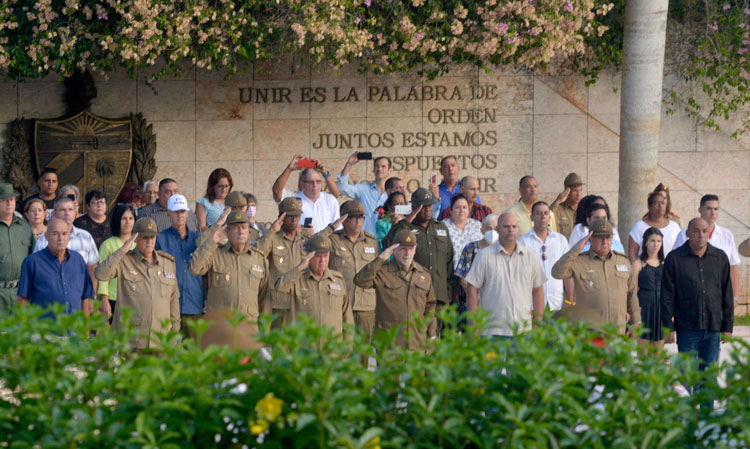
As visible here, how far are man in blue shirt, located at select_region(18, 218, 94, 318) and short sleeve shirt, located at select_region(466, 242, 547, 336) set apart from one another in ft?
11.5

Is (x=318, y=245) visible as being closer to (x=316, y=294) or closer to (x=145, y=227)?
(x=316, y=294)

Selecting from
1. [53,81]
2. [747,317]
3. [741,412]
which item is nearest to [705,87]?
[747,317]

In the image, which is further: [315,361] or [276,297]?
[276,297]

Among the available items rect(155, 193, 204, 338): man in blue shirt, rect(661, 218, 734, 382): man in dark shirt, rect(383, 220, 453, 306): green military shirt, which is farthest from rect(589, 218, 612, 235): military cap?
rect(155, 193, 204, 338): man in blue shirt

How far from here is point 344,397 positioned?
4.23m

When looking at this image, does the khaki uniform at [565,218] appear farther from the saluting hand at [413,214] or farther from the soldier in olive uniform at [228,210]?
the soldier in olive uniform at [228,210]

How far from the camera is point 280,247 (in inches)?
416

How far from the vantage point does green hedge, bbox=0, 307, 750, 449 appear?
13.9ft

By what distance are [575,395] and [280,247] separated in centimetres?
626

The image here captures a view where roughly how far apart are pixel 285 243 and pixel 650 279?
3.61m

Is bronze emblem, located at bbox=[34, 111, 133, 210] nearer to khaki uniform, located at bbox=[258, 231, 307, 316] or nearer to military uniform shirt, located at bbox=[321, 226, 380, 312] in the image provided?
khaki uniform, located at bbox=[258, 231, 307, 316]

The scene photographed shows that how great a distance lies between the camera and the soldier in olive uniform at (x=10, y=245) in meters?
10.4

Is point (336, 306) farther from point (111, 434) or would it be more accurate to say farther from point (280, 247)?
point (111, 434)

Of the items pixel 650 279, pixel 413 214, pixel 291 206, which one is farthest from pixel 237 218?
pixel 650 279
